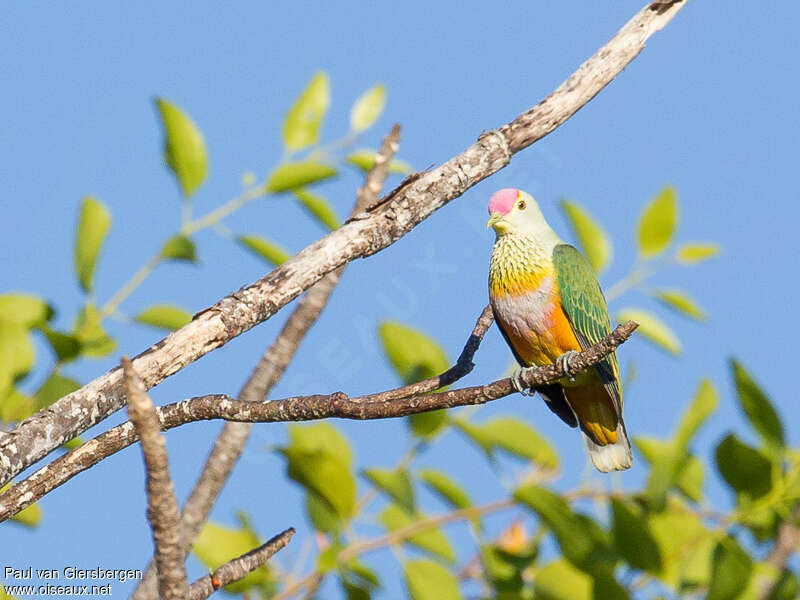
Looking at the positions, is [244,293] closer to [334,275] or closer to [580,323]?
[334,275]

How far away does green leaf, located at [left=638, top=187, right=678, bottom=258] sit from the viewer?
3.93m

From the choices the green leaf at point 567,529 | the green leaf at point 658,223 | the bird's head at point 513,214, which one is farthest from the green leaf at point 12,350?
the green leaf at point 658,223

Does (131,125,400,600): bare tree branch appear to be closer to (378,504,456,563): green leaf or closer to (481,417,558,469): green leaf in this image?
(378,504,456,563): green leaf

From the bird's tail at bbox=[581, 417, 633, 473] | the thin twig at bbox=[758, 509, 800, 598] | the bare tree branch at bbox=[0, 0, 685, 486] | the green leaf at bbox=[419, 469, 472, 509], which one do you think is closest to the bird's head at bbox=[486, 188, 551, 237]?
the bird's tail at bbox=[581, 417, 633, 473]

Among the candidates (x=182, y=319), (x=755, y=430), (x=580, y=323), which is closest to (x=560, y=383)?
(x=580, y=323)

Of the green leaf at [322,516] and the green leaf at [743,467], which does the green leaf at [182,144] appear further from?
the green leaf at [743,467]

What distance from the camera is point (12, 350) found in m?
3.11

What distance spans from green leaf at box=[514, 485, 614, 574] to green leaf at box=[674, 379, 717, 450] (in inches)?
16.0

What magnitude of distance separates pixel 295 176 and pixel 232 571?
1.85 metres

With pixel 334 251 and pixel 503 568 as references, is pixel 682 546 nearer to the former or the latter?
pixel 503 568

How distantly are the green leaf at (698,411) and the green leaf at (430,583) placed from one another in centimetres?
84

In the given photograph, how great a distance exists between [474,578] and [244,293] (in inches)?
69.1

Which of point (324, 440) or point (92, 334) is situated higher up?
point (92, 334)

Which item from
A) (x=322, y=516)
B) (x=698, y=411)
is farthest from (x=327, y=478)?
(x=698, y=411)
